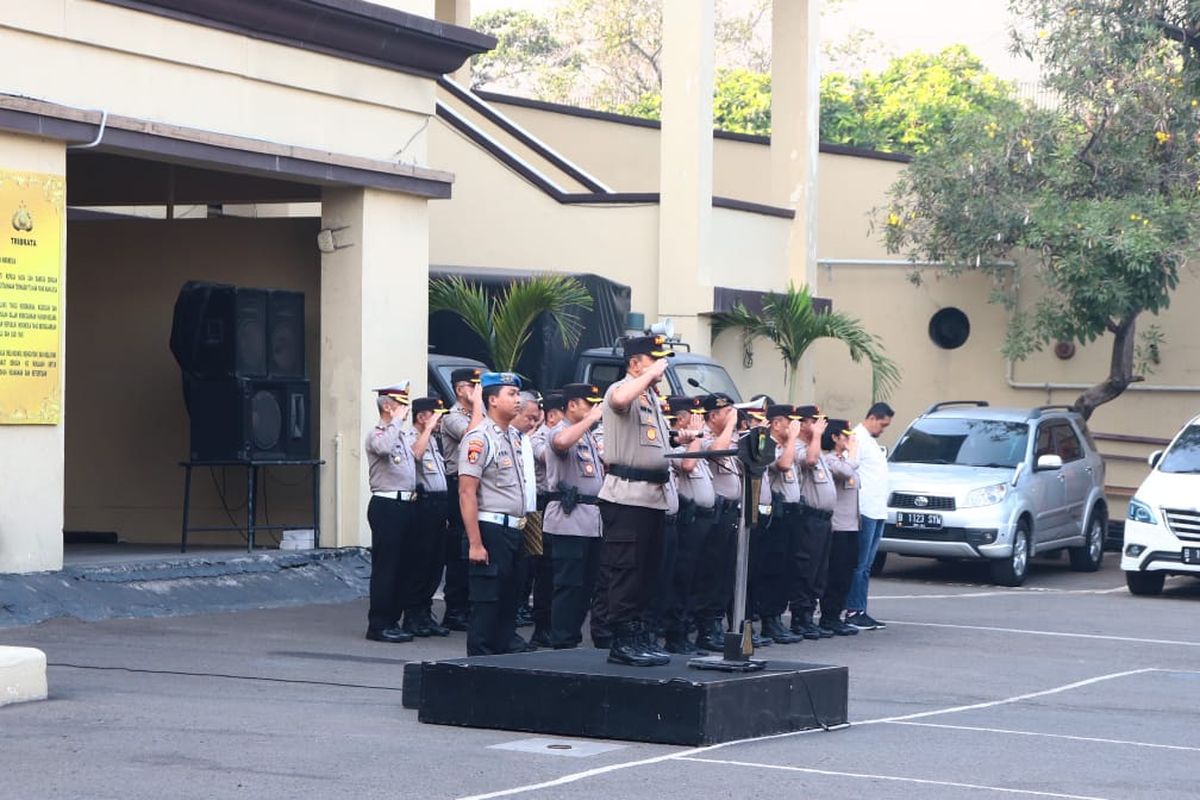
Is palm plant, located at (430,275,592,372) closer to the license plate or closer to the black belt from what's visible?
the license plate

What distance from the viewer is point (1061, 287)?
24406mm

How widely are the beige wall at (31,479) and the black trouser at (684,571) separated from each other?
449 cm

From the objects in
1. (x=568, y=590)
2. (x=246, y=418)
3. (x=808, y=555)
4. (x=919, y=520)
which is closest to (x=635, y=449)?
(x=568, y=590)

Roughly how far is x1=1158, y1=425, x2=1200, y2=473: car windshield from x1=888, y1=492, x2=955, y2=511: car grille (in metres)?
2.24

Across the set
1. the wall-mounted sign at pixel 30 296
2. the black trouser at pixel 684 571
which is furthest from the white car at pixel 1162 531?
the wall-mounted sign at pixel 30 296

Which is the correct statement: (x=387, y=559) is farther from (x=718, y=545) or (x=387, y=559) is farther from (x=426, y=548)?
(x=718, y=545)

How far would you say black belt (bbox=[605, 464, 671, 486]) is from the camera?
10.5 metres

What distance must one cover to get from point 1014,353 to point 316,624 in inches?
560

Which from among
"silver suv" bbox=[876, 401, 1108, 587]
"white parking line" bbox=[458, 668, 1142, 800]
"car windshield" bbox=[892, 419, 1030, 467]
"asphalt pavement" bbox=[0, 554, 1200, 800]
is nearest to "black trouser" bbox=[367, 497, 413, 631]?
"asphalt pavement" bbox=[0, 554, 1200, 800]

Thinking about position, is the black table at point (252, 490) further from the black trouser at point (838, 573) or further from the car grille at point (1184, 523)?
the car grille at point (1184, 523)

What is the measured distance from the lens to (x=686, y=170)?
74.9ft

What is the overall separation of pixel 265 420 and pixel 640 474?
260 inches

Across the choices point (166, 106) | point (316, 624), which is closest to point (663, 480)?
point (316, 624)

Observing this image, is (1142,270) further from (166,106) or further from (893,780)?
(893,780)
